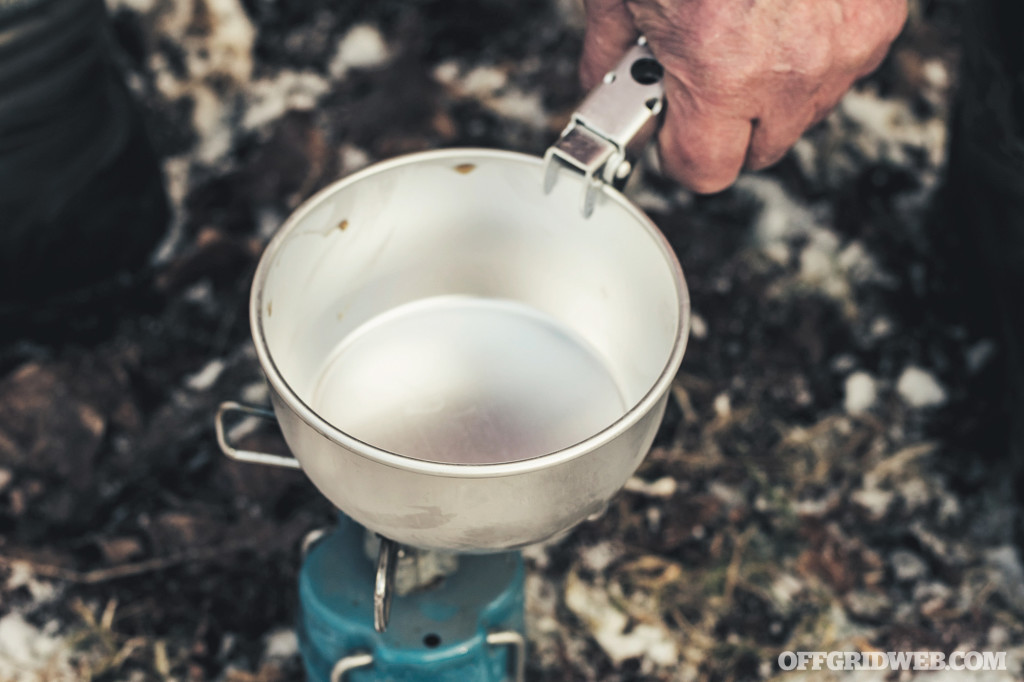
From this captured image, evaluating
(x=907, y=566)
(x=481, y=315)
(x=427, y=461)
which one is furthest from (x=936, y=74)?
(x=427, y=461)

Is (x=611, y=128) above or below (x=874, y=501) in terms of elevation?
above

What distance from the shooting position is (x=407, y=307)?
3.12ft

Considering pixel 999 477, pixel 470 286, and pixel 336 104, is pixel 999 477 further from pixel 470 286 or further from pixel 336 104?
pixel 336 104

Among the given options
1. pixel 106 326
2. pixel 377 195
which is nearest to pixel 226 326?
pixel 106 326

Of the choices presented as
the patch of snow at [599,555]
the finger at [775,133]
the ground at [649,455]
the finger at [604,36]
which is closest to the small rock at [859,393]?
the ground at [649,455]

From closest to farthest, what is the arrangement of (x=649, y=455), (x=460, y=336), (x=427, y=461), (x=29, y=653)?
(x=427, y=461) < (x=460, y=336) < (x=29, y=653) < (x=649, y=455)

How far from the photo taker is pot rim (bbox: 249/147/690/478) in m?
0.61

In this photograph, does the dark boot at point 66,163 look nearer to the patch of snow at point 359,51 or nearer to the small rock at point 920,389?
the patch of snow at point 359,51

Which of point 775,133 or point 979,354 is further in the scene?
point 979,354

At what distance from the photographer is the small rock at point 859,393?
4.36 ft

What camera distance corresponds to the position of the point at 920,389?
135cm

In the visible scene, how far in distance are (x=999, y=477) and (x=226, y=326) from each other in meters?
1.15

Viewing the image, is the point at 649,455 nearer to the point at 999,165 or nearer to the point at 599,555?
the point at 599,555

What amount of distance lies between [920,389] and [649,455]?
439 millimetres
